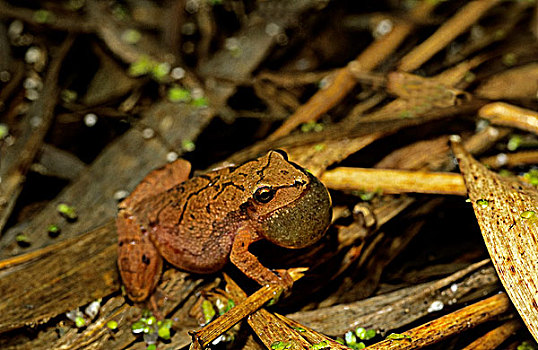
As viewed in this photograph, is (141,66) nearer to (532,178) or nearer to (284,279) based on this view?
(284,279)

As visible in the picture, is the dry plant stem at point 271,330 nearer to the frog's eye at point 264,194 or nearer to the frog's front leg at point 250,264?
the frog's front leg at point 250,264

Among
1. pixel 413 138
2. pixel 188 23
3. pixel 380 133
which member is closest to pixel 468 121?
pixel 413 138

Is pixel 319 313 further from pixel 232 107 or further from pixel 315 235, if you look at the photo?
pixel 232 107

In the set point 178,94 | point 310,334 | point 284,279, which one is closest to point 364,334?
point 310,334

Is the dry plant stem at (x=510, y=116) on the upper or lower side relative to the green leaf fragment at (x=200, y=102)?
lower

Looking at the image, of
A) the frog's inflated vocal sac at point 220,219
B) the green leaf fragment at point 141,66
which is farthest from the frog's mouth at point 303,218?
the green leaf fragment at point 141,66

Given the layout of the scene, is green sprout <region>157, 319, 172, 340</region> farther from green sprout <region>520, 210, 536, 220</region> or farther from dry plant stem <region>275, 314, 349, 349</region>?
green sprout <region>520, 210, 536, 220</region>
